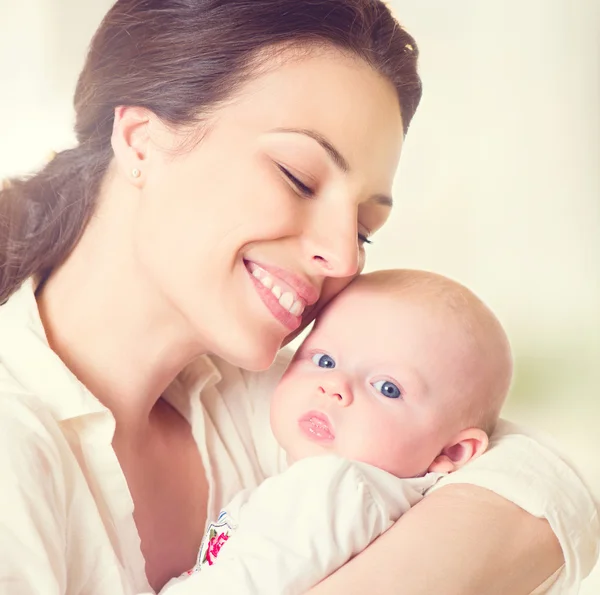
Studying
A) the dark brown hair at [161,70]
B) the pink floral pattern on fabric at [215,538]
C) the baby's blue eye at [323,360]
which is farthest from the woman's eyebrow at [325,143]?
the pink floral pattern on fabric at [215,538]

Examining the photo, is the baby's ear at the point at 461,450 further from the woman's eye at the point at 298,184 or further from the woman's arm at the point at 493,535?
the woman's eye at the point at 298,184

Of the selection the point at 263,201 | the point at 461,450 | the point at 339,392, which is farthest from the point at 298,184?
the point at 461,450

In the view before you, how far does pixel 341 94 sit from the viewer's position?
111 cm

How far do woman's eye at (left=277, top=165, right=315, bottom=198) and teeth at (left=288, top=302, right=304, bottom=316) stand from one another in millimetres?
152

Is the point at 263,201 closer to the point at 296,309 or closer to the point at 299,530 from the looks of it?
the point at 296,309

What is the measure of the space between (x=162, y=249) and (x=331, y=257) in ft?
0.76

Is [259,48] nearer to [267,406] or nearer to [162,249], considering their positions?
[162,249]

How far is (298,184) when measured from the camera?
43.4 inches

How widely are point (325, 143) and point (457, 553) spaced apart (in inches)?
21.4

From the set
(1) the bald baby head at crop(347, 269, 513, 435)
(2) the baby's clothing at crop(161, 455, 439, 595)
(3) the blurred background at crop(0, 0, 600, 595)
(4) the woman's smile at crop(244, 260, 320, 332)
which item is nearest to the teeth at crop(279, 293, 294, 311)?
(4) the woman's smile at crop(244, 260, 320, 332)

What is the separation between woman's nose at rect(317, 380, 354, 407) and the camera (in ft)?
3.45

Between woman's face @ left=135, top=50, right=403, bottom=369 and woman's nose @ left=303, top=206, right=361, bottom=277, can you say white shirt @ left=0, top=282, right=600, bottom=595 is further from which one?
woman's nose @ left=303, top=206, right=361, bottom=277

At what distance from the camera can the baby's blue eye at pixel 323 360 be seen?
1127 mm

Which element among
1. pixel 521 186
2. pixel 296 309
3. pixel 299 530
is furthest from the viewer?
pixel 521 186
